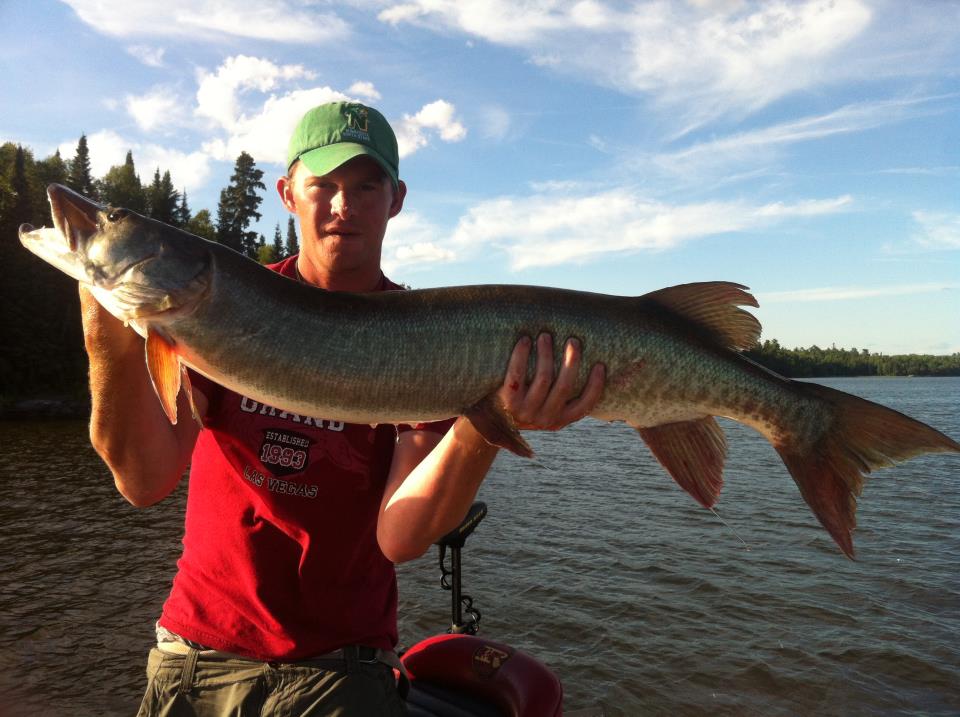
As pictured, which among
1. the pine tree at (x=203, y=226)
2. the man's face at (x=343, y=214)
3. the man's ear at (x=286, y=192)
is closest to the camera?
the man's face at (x=343, y=214)

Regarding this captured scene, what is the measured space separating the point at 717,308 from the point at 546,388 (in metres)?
0.89

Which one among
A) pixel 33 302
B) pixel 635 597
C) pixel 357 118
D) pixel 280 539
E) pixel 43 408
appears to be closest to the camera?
pixel 280 539

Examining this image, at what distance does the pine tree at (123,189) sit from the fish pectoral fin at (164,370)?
167 ft

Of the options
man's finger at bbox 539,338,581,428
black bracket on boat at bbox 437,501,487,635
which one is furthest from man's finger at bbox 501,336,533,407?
black bracket on boat at bbox 437,501,487,635

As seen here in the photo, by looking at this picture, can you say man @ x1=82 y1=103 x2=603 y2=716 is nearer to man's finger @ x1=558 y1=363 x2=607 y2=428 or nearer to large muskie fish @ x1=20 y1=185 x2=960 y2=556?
man's finger @ x1=558 y1=363 x2=607 y2=428

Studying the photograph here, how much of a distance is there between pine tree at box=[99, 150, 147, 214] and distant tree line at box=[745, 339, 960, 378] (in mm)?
65365

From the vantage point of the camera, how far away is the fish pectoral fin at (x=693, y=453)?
9.65ft

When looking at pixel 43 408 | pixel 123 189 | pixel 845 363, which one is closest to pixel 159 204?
pixel 123 189

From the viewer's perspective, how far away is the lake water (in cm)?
812

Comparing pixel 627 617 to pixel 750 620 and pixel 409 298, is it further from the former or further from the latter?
pixel 409 298

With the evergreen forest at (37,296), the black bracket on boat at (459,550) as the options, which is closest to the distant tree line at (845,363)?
the evergreen forest at (37,296)

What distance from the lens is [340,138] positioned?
3143mm

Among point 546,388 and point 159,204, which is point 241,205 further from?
point 546,388

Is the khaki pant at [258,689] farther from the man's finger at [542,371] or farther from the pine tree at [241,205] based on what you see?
the pine tree at [241,205]
